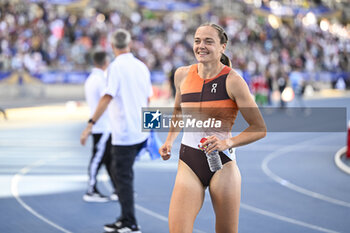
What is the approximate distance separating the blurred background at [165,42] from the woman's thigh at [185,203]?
17.7 metres

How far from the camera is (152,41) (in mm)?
35938

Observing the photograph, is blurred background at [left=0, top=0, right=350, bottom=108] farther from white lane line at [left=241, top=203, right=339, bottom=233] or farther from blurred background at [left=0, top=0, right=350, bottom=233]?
white lane line at [left=241, top=203, right=339, bottom=233]

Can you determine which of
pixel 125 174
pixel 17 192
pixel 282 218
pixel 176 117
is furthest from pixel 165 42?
pixel 176 117

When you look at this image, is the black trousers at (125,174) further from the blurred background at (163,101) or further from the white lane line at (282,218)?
the white lane line at (282,218)

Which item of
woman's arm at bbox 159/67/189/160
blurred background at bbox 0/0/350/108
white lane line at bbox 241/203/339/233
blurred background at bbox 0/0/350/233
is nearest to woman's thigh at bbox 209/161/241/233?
woman's arm at bbox 159/67/189/160

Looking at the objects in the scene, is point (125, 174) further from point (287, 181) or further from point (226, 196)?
point (287, 181)

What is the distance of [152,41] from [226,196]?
106ft

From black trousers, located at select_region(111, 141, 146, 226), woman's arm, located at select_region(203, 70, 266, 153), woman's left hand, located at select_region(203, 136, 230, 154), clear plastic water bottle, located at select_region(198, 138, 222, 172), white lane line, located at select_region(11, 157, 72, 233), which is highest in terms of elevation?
woman's arm, located at select_region(203, 70, 266, 153)

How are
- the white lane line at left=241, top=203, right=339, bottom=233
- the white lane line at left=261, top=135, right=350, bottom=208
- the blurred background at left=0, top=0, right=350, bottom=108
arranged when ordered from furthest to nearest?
the blurred background at left=0, top=0, right=350, bottom=108 < the white lane line at left=261, top=135, right=350, bottom=208 < the white lane line at left=241, top=203, right=339, bottom=233

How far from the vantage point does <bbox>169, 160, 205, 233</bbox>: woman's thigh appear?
13.7 ft

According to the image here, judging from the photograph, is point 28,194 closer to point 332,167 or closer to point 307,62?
point 332,167

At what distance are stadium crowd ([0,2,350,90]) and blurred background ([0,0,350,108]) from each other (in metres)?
0.06

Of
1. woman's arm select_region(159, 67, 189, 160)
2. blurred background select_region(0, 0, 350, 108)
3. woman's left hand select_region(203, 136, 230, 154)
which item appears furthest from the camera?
blurred background select_region(0, 0, 350, 108)

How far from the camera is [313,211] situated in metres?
7.92
